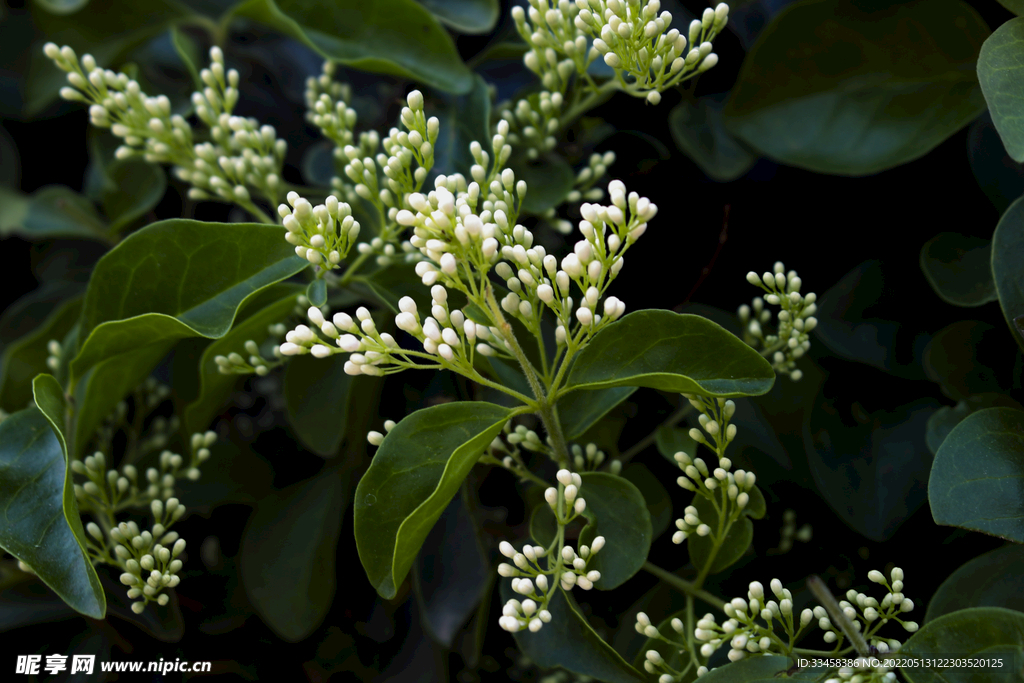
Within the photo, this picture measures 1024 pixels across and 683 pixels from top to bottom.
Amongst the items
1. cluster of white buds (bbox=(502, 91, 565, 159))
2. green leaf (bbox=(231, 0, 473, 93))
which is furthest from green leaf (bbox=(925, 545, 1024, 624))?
green leaf (bbox=(231, 0, 473, 93))

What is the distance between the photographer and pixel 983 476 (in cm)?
69

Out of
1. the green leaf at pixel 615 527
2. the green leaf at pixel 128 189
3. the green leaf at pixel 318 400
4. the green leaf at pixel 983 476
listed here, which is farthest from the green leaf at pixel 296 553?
the green leaf at pixel 983 476

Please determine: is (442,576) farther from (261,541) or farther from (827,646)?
(827,646)

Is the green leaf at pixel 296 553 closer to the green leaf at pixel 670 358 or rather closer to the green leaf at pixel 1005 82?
the green leaf at pixel 670 358

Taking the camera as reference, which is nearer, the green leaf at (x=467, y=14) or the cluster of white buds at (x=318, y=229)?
the cluster of white buds at (x=318, y=229)

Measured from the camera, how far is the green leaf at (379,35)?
985 millimetres

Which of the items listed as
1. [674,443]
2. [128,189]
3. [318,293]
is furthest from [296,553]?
[128,189]

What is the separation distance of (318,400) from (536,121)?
0.47 metres

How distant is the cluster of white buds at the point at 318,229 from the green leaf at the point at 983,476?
0.62 meters

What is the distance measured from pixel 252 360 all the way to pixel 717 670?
61 cm

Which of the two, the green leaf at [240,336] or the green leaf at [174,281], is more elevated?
the green leaf at [174,281]

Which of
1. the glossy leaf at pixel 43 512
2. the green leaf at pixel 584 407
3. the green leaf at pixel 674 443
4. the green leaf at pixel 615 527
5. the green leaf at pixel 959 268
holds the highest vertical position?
the green leaf at pixel 959 268

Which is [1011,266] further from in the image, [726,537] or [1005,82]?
[726,537]

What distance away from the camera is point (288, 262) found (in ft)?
2.60
